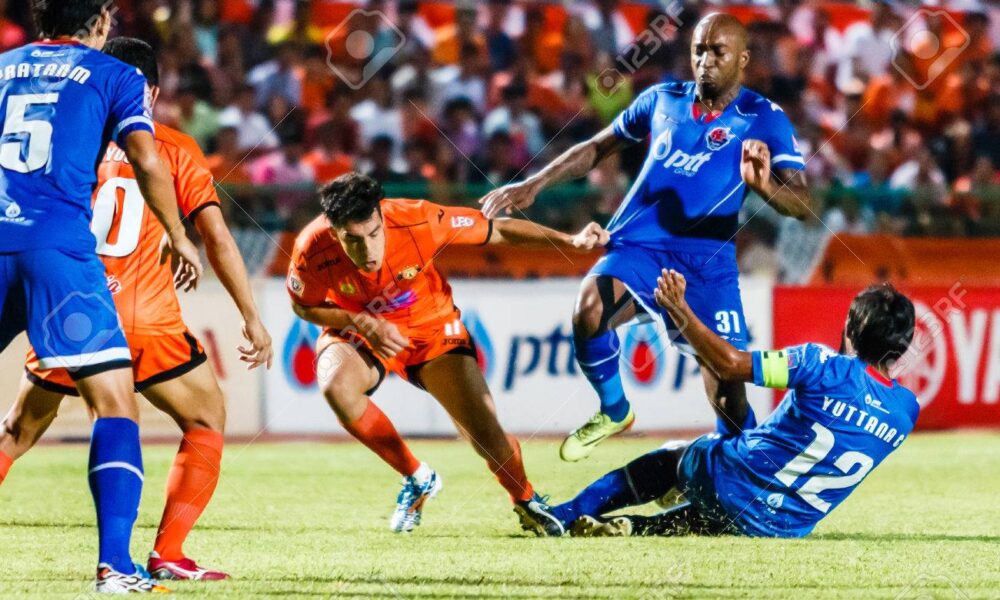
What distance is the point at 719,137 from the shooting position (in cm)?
785

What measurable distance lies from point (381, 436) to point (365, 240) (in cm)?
107

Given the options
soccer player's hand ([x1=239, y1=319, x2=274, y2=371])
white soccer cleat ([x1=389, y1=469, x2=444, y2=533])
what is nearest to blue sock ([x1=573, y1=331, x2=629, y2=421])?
white soccer cleat ([x1=389, y1=469, x2=444, y2=533])

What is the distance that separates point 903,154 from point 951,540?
8.09 metres

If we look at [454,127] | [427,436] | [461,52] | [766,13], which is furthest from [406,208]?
[766,13]

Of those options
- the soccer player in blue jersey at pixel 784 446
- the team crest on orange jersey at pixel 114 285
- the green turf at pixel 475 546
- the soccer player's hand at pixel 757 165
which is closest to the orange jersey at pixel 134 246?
the team crest on orange jersey at pixel 114 285

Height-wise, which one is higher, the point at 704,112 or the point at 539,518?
the point at 704,112

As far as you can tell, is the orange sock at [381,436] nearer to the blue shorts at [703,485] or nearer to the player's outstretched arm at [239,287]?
the blue shorts at [703,485]

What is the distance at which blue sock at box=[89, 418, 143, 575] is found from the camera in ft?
16.3

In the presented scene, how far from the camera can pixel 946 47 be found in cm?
1571

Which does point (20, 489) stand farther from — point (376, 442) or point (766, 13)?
point (766, 13)

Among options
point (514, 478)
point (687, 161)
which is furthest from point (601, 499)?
point (687, 161)

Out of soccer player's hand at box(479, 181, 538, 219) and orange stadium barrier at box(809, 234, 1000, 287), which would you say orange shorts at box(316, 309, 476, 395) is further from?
orange stadium barrier at box(809, 234, 1000, 287)

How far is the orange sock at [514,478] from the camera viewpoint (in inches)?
284

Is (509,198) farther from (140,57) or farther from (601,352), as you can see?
(140,57)
